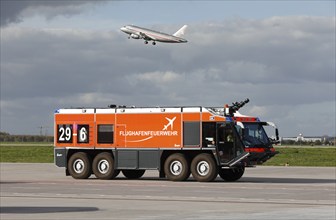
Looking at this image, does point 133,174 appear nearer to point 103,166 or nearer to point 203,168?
point 103,166

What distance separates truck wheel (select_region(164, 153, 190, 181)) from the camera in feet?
115

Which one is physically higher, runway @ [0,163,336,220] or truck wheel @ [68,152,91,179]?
truck wheel @ [68,152,91,179]

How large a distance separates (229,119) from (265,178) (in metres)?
4.61

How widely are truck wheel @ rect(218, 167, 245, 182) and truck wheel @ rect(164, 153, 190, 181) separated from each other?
6.31 ft

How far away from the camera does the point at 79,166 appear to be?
37469 millimetres

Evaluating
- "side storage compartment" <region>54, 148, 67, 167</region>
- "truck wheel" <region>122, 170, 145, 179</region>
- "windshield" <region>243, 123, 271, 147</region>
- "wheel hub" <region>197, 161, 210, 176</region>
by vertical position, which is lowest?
"truck wheel" <region>122, 170, 145, 179</region>

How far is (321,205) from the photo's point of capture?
73.3ft

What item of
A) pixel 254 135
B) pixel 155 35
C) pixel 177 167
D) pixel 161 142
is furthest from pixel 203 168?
pixel 155 35

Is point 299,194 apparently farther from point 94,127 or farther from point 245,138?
point 94,127

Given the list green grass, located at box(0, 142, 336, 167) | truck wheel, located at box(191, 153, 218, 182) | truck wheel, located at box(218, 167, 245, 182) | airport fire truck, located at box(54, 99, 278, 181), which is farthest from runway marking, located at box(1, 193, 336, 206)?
green grass, located at box(0, 142, 336, 167)

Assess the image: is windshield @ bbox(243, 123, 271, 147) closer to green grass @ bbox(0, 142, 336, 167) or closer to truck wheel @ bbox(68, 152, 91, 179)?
truck wheel @ bbox(68, 152, 91, 179)

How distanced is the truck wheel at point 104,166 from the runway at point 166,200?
1.67m

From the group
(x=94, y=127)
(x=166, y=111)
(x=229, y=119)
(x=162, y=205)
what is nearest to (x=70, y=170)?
(x=94, y=127)

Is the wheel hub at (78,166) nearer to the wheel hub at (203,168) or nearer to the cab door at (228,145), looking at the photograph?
the wheel hub at (203,168)
